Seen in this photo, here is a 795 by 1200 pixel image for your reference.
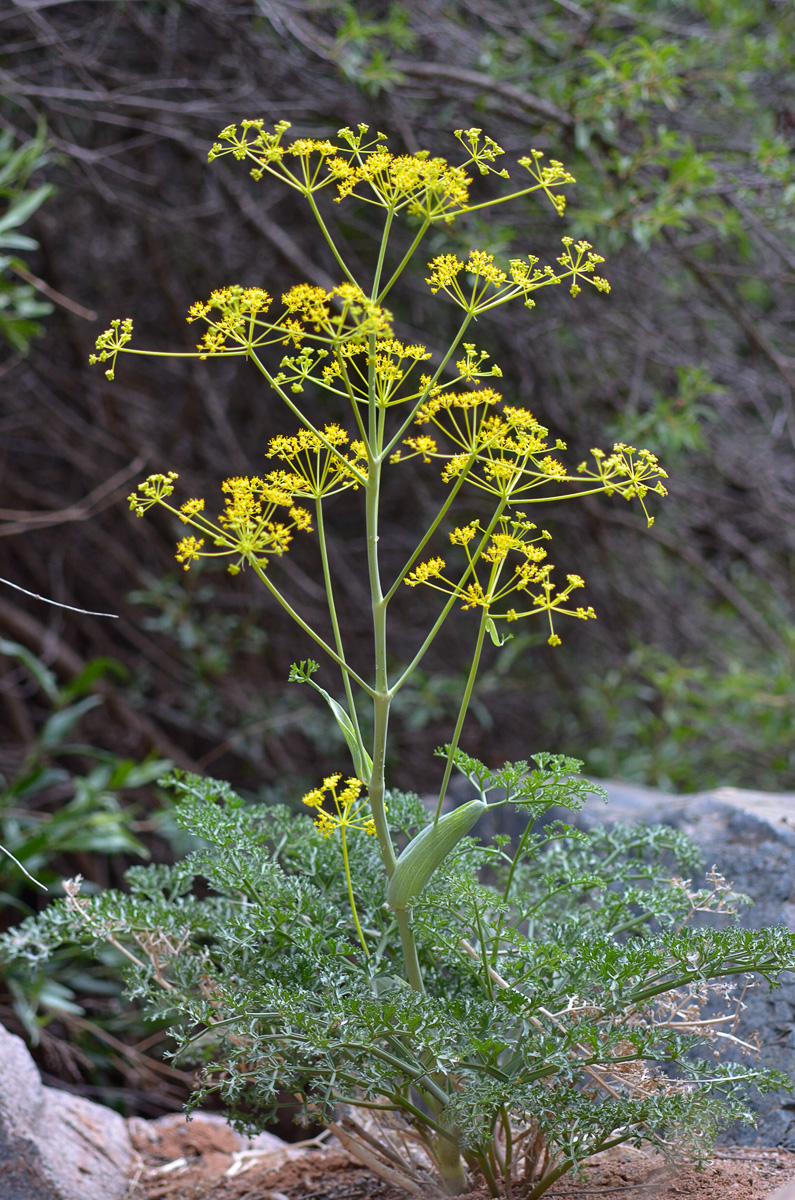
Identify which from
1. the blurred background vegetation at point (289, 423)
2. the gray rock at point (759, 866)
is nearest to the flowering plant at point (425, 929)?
the gray rock at point (759, 866)

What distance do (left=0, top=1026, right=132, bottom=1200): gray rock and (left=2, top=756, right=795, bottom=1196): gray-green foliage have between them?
1.01ft

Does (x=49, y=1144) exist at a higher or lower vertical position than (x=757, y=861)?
lower

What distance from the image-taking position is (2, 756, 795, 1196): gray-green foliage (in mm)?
1146

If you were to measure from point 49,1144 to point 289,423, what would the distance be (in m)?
2.65

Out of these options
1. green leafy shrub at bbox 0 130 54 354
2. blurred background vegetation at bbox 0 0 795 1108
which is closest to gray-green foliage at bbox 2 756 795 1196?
blurred background vegetation at bbox 0 0 795 1108

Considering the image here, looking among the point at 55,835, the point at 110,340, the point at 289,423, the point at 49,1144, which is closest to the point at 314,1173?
the point at 49,1144

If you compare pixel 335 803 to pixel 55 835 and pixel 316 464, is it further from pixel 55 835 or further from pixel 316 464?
pixel 55 835

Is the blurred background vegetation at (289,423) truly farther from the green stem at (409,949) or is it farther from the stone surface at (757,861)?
the green stem at (409,949)

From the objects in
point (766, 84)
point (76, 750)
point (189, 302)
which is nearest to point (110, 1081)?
point (76, 750)

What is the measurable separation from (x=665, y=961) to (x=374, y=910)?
0.44m

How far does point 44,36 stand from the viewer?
8.74 ft

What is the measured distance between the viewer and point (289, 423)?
12.3 feet

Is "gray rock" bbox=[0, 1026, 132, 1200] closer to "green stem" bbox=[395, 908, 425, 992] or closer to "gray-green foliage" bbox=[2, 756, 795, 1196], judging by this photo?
"gray-green foliage" bbox=[2, 756, 795, 1196]

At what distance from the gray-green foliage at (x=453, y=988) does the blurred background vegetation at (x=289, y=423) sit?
3.71 ft
